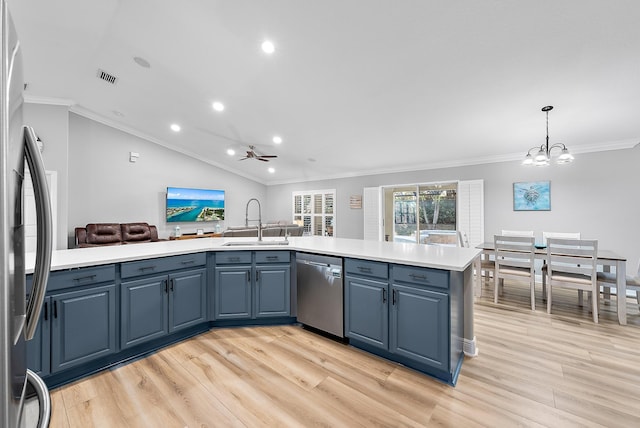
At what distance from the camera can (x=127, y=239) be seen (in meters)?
5.71

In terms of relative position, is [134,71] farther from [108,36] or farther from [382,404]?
[382,404]

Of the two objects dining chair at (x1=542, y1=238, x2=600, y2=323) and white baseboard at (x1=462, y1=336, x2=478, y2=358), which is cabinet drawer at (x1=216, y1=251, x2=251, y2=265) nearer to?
white baseboard at (x1=462, y1=336, x2=478, y2=358)

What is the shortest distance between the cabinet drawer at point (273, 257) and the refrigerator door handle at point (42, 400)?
6.76ft

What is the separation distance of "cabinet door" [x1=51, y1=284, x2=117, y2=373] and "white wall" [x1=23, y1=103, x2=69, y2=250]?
3.94 meters

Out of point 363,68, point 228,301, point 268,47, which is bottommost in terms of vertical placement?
point 228,301

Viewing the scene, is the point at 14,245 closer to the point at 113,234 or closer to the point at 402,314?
the point at 402,314

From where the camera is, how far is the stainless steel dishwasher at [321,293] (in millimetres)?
2438

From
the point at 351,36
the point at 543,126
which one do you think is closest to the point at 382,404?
the point at 351,36

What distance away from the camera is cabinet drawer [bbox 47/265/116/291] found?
178cm

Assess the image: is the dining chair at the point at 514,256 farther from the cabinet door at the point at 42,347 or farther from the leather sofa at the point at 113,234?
the leather sofa at the point at 113,234

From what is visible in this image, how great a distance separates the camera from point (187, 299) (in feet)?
8.18

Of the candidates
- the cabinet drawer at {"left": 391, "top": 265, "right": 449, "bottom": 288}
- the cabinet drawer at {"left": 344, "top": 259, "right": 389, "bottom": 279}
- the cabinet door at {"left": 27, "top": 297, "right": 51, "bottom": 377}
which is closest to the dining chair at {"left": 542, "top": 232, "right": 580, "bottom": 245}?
the cabinet drawer at {"left": 391, "top": 265, "right": 449, "bottom": 288}

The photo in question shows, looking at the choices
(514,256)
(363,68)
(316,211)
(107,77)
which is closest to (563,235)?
(514,256)

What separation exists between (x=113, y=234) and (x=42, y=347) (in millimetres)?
4610
